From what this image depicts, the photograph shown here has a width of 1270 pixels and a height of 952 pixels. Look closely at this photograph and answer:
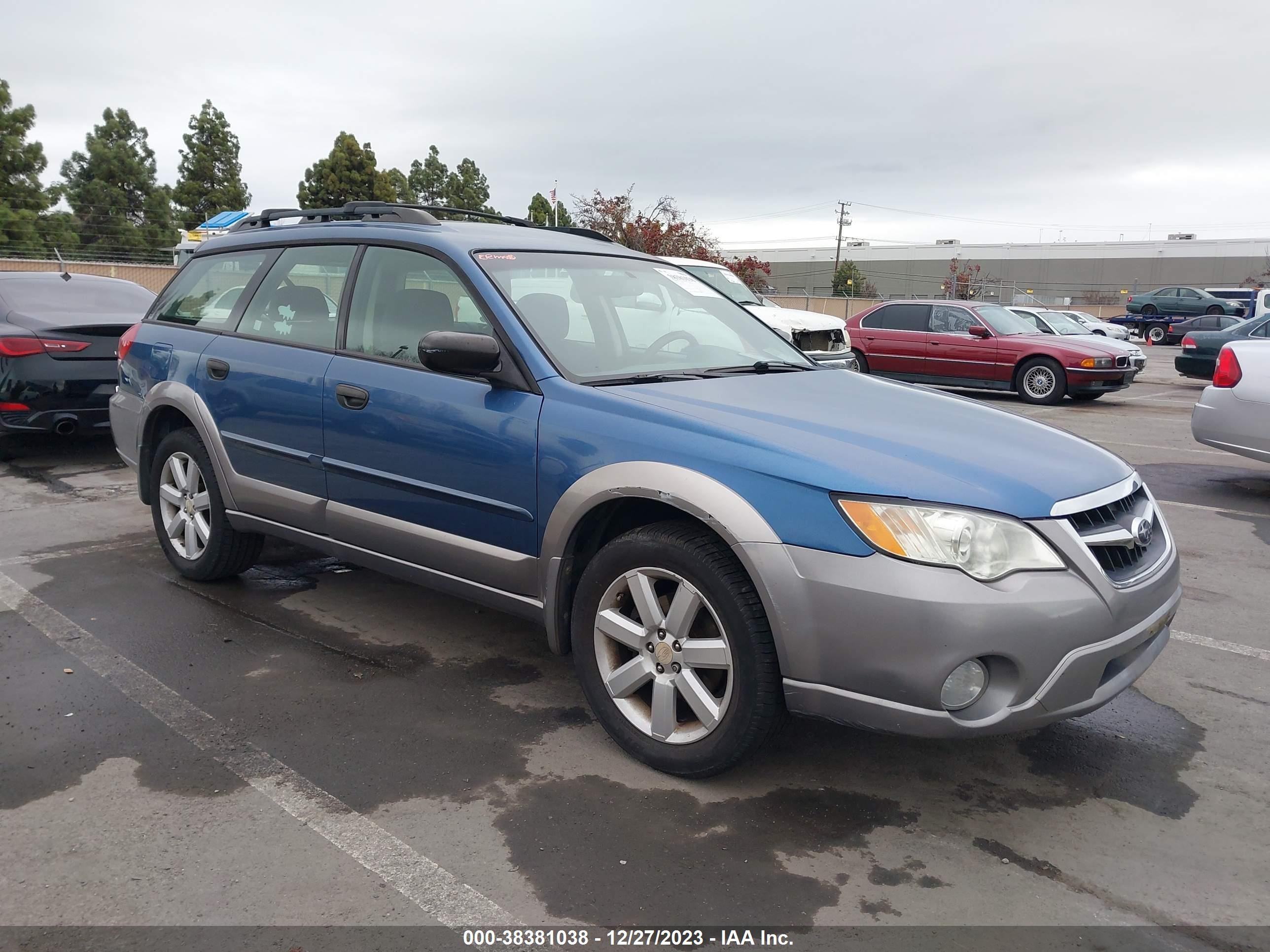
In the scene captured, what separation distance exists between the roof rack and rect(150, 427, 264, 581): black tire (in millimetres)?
1167

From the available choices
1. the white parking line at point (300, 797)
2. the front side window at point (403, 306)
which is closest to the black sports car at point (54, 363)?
the white parking line at point (300, 797)

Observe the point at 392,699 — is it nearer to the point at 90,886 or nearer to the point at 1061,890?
the point at 90,886

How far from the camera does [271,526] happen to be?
4.53m

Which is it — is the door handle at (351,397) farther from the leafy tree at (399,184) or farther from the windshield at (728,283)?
the leafy tree at (399,184)

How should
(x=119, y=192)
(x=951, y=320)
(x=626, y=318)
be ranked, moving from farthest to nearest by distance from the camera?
1. (x=119, y=192)
2. (x=951, y=320)
3. (x=626, y=318)

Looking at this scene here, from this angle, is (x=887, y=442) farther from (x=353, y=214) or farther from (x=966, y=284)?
(x=966, y=284)

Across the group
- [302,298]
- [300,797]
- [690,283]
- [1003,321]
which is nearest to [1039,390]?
[1003,321]

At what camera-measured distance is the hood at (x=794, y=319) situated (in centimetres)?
1215

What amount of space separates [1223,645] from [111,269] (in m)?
27.4

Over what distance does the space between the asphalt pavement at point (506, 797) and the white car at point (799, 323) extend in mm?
7833

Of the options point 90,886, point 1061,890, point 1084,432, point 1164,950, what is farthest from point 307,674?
point 1084,432

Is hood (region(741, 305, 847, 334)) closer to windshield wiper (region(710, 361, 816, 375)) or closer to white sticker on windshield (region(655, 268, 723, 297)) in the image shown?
white sticker on windshield (region(655, 268, 723, 297))

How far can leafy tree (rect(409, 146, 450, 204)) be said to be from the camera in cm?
5700

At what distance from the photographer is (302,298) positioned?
4.46 m
